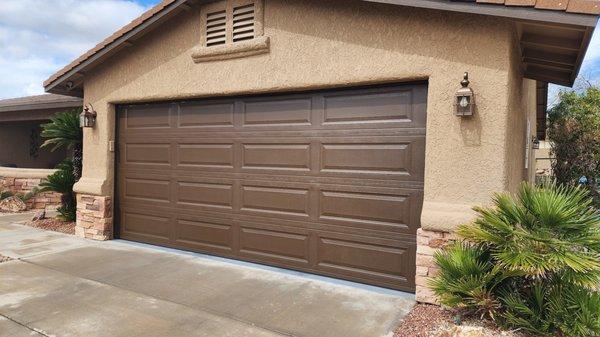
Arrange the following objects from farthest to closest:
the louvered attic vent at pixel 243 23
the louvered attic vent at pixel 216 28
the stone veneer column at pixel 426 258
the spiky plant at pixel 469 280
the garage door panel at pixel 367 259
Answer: the louvered attic vent at pixel 216 28
the louvered attic vent at pixel 243 23
the garage door panel at pixel 367 259
the stone veneer column at pixel 426 258
the spiky plant at pixel 469 280

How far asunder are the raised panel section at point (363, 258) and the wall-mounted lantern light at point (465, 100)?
186cm

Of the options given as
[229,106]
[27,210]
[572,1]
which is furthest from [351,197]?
[27,210]

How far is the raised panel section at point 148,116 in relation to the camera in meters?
7.56

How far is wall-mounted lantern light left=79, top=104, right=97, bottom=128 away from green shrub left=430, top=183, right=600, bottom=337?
23.0ft

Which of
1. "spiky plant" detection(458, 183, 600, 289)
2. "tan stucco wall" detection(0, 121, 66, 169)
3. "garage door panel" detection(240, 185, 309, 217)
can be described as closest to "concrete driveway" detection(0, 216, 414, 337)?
"garage door panel" detection(240, 185, 309, 217)

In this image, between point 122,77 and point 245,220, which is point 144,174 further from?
point 245,220

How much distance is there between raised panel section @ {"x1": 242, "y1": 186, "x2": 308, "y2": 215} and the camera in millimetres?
6152

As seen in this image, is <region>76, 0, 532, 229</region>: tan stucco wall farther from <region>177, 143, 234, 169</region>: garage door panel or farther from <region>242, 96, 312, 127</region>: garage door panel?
<region>177, 143, 234, 169</region>: garage door panel

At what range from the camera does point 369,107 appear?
5602 mm

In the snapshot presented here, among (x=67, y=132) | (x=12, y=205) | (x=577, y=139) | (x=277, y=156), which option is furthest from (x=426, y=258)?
(x=12, y=205)

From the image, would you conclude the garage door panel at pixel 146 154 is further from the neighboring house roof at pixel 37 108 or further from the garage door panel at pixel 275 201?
the neighboring house roof at pixel 37 108

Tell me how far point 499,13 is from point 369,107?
188 centimetres

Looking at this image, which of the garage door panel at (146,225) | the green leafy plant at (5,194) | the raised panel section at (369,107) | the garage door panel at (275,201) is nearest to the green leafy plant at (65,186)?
the garage door panel at (146,225)

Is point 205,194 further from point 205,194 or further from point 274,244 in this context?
point 274,244
